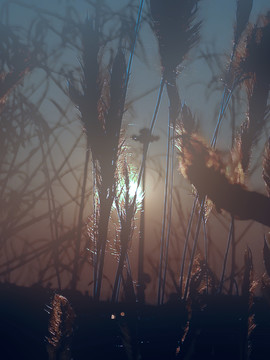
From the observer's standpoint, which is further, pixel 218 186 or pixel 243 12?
pixel 243 12

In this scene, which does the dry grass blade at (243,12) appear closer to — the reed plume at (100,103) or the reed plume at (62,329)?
the reed plume at (100,103)

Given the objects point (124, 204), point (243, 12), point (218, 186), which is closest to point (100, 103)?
point (124, 204)

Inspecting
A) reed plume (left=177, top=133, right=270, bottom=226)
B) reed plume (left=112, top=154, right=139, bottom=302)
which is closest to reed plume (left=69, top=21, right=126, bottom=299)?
reed plume (left=112, top=154, right=139, bottom=302)

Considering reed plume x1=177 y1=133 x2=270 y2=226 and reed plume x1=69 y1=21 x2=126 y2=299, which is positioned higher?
reed plume x1=69 y1=21 x2=126 y2=299

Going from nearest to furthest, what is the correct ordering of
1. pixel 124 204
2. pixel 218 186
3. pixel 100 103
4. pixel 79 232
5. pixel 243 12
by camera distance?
pixel 218 186
pixel 100 103
pixel 124 204
pixel 243 12
pixel 79 232

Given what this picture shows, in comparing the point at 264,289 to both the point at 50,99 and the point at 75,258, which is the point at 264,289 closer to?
the point at 75,258

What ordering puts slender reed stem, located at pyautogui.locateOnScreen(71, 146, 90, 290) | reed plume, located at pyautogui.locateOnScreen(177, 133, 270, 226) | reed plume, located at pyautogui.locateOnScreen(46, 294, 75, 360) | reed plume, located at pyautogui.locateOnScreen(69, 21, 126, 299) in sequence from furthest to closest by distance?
slender reed stem, located at pyautogui.locateOnScreen(71, 146, 90, 290), reed plume, located at pyautogui.locateOnScreen(69, 21, 126, 299), reed plume, located at pyautogui.locateOnScreen(46, 294, 75, 360), reed plume, located at pyautogui.locateOnScreen(177, 133, 270, 226)

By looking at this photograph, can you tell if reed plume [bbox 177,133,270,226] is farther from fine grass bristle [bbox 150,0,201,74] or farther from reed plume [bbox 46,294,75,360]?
fine grass bristle [bbox 150,0,201,74]

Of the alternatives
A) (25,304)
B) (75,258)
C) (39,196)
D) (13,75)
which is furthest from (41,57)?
(25,304)

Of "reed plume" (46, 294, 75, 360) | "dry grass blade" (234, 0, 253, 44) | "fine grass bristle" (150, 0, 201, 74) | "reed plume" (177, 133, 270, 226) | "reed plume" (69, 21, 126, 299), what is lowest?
"reed plume" (46, 294, 75, 360)

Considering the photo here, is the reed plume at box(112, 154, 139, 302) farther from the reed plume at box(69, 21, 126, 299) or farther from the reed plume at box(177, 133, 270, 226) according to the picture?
the reed plume at box(177, 133, 270, 226)

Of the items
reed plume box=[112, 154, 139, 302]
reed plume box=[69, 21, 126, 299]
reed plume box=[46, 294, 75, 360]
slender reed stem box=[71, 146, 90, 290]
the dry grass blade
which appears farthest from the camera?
slender reed stem box=[71, 146, 90, 290]

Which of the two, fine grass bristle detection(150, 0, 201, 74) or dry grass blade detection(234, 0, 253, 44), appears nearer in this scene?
fine grass bristle detection(150, 0, 201, 74)

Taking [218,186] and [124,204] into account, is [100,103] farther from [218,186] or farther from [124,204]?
[218,186]
